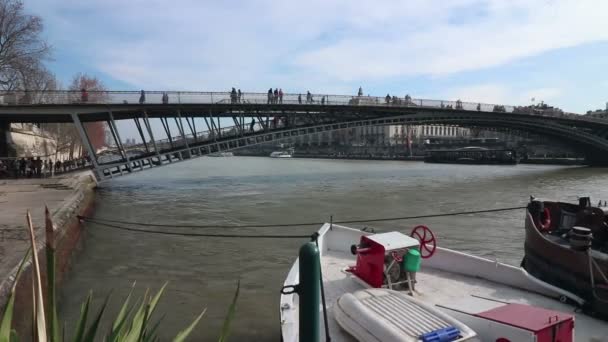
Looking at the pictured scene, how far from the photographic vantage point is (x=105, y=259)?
38.8ft

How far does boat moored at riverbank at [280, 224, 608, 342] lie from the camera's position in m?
4.84

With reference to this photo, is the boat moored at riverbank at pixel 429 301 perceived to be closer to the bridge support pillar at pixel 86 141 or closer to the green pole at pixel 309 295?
the green pole at pixel 309 295

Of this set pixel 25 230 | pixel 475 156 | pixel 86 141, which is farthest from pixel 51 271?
pixel 475 156

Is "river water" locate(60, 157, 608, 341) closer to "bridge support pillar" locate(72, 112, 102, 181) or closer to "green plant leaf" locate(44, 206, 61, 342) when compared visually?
"bridge support pillar" locate(72, 112, 102, 181)

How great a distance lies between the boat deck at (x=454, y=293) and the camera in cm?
575

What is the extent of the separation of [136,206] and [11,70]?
856 inches

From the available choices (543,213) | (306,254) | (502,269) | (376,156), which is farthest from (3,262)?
(376,156)

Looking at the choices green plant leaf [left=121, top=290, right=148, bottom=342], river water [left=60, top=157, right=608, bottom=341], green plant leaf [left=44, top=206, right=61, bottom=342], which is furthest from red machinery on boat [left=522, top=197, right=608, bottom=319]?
green plant leaf [left=44, top=206, right=61, bottom=342]

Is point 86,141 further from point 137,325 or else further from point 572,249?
point 137,325

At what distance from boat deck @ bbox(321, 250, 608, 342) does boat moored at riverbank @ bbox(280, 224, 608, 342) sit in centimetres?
1

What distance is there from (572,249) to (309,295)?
7.11 meters

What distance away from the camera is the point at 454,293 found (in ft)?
23.1

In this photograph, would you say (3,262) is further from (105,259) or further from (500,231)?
(500,231)

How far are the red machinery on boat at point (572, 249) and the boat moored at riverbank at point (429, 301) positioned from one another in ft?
2.45
